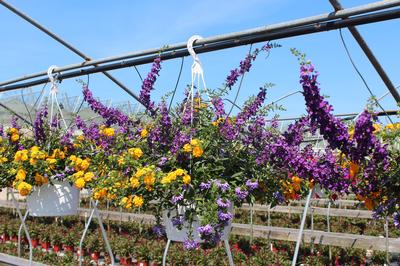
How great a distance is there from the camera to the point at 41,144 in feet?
10.4

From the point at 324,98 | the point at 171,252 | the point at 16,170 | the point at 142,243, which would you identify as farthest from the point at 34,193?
the point at 142,243

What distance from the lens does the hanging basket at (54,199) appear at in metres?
2.98

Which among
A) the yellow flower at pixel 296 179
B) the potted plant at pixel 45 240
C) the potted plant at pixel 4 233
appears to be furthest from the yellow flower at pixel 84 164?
the potted plant at pixel 4 233

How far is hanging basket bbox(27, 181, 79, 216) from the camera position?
2982mm

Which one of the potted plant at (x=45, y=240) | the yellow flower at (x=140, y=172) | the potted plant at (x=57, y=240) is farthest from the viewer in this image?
the potted plant at (x=45, y=240)

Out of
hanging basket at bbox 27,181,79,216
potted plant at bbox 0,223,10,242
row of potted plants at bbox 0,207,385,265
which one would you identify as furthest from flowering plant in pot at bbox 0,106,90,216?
potted plant at bbox 0,223,10,242

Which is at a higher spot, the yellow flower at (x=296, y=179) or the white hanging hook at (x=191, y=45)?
the white hanging hook at (x=191, y=45)

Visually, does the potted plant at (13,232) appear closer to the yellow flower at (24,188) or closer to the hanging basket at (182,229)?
the yellow flower at (24,188)

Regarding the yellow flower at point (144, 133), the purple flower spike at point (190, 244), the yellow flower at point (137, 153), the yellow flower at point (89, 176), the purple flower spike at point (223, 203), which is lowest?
the purple flower spike at point (190, 244)

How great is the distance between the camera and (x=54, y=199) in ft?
9.80

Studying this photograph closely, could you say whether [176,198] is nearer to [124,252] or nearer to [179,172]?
[179,172]

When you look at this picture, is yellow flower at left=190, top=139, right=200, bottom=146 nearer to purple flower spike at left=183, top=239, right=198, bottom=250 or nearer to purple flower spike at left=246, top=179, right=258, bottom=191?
purple flower spike at left=246, top=179, right=258, bottom=191

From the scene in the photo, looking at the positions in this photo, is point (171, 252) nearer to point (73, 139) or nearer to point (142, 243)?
point (142, 243)

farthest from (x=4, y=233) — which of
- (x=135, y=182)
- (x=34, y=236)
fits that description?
(x=135, y=182)
